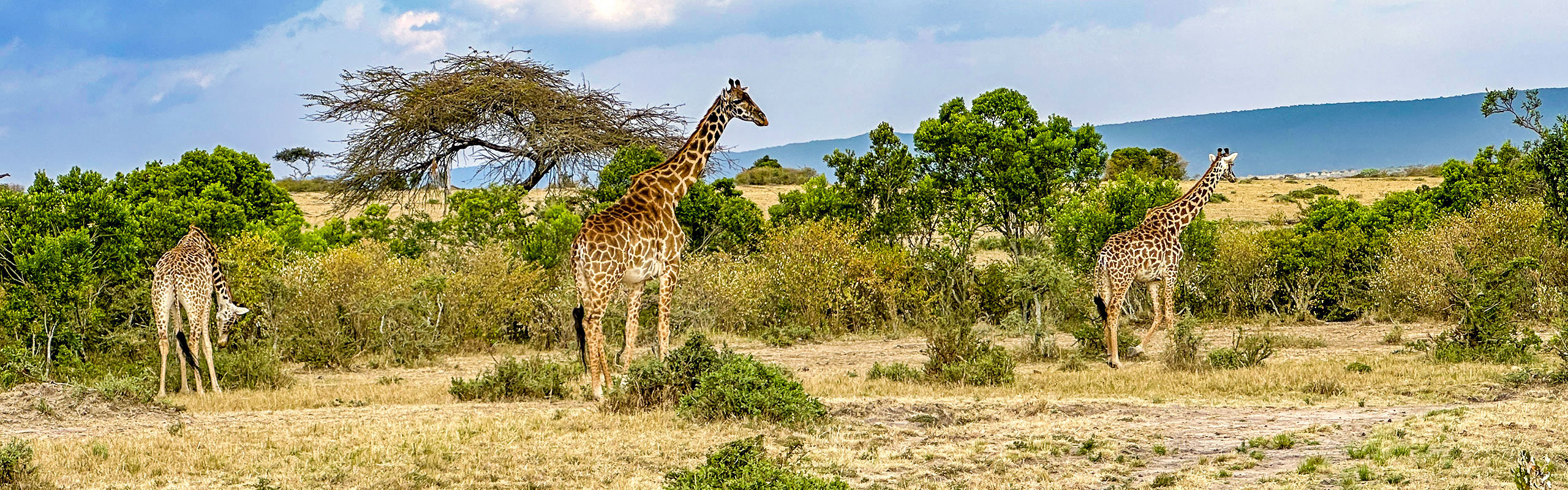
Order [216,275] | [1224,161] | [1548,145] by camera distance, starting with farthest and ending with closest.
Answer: [1548,145], [1224,161], [216,275]

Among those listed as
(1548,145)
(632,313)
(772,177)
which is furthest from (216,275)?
(772,177)

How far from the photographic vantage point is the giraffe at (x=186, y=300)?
14617mm

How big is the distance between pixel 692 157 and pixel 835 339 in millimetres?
8723

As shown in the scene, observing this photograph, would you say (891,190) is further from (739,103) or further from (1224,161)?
(739,103)

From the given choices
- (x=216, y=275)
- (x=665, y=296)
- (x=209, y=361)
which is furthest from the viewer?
(x=216, y=275)

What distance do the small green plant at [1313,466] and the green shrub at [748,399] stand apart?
12.7ft

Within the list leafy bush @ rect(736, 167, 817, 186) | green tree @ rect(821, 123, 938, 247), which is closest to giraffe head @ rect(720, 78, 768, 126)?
green tree @ rect(821, 123, 938, 247)

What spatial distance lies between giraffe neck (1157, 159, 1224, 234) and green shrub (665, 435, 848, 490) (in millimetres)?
11150

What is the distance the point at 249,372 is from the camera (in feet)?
49.8

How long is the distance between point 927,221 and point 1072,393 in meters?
10.9

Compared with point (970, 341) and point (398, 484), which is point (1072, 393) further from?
point (398, 484)

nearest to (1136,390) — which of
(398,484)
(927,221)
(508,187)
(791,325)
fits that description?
(398,484)

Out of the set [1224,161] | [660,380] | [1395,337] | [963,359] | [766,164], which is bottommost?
[1395,337]

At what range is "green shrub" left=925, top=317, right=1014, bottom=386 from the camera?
46.8ft
